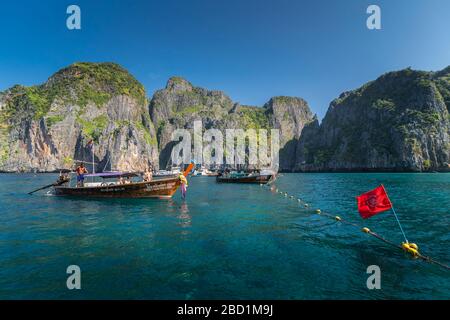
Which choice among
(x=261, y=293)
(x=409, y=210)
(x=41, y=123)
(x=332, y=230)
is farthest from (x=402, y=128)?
(x=41, y=123)

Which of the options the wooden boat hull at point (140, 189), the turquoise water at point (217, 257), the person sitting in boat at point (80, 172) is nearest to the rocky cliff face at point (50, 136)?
the person sitting in boat at point (80, 172)

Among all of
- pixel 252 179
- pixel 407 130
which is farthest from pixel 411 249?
pixel 407 130

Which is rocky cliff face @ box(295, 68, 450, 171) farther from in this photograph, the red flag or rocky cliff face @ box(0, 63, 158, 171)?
rocky cliff face @ box(0, 63, 158, 171)

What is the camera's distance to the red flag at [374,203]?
12.3 m

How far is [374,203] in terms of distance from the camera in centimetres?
1265

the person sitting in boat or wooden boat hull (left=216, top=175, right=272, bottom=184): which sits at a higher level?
the person sitting in boat

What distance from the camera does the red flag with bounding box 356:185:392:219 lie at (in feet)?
40.4

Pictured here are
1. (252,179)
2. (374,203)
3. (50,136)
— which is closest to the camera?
(374,203)

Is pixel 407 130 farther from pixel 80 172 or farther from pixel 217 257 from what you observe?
pixel 217 257

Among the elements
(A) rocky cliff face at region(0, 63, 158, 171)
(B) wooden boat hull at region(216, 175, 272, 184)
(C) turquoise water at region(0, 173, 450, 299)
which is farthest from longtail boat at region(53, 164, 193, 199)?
(A) rocky cliff face at region(0, 63, 158, 171)

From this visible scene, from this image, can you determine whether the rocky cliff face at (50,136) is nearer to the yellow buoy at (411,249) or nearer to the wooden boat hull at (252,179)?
the wooden boat hull at (252,179)

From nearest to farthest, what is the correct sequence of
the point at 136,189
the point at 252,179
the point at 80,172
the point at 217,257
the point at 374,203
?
the point at 217,257 < the point at 374,203 < the point at 136,189 < the point at 80,172 < the point at 252,179
